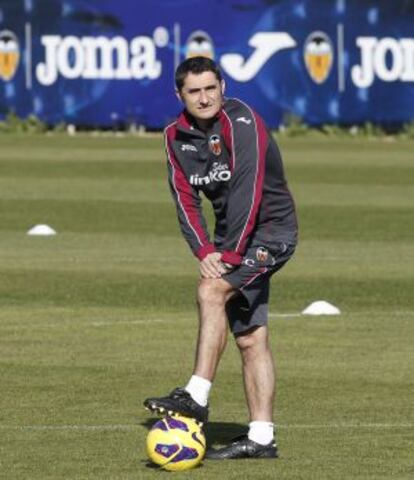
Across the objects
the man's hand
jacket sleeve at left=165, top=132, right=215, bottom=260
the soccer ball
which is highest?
jacket sleeve at left=165, top=132, right=215, bottom=260

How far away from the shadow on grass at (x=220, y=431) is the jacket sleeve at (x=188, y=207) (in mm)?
1110

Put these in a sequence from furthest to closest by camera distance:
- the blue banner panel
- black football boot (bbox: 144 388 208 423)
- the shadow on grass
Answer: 1. the blue banner panel
2. the shadow on grass
3. black football boot (bbox: 144 388 208 423)

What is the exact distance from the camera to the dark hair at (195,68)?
1004 cm

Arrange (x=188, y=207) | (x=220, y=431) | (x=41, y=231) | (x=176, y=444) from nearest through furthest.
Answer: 1. (x=176, y=444)
2. (x=188, y=207)
3. (x=220, y=431)
4. (x=41, y=231)

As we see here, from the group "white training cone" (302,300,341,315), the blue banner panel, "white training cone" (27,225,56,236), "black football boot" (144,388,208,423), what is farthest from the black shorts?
the blue banner panel

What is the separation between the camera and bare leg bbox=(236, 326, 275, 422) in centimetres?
1032

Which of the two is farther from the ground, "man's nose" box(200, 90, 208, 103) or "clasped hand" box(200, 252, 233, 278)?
"man's nose" box(200, 90, 208, 103)

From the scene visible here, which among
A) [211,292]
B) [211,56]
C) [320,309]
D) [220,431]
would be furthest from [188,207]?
[211,56]

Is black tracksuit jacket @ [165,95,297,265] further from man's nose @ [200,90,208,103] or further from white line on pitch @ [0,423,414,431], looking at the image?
white line on pitch @ [0,423,414,431]

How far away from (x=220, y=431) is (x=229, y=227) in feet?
4.67

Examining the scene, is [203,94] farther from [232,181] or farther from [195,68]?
[232,181]

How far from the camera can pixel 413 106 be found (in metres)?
39.0

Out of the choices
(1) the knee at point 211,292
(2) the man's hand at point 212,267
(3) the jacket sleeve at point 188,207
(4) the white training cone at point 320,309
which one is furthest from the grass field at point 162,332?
(3) the jacket sleeve at point 188,207

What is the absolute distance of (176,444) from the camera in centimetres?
981
